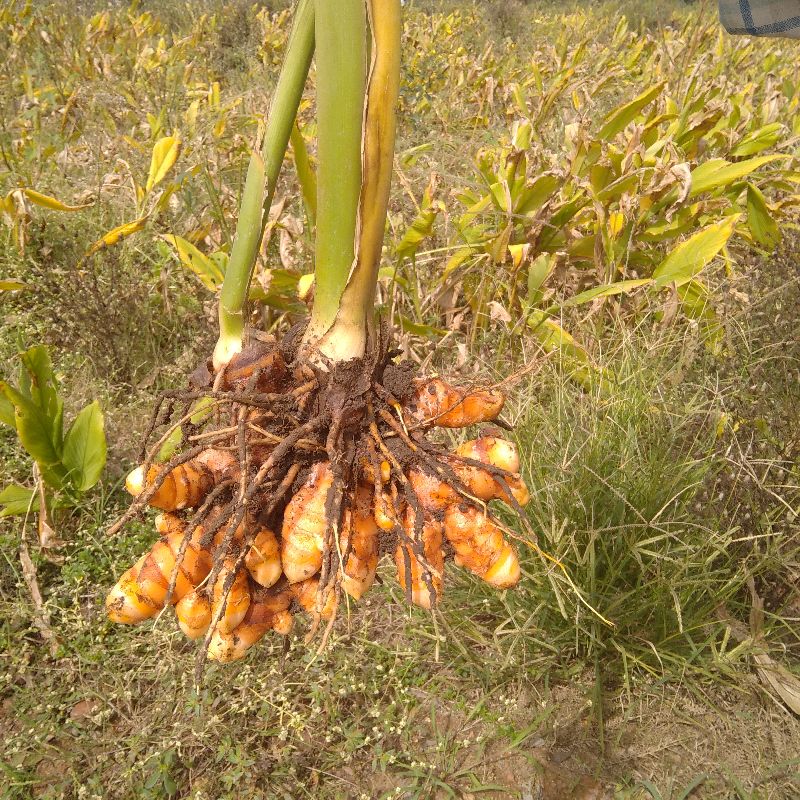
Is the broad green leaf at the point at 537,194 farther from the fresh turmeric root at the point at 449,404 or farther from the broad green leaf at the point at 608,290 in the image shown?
the fresh turmeric root at the point at 449,404

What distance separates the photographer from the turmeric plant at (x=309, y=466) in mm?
804

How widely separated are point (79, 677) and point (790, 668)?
1778 mm

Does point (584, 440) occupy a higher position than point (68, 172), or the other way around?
point (68, 172)

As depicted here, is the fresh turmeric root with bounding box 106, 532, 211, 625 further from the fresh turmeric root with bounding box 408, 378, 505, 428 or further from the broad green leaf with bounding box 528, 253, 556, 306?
the broad green leaf with bounding box 528, 253, 556, 306

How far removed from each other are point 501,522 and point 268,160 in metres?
0.65

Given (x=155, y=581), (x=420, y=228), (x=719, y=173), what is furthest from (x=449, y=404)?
(x=719, y=173)

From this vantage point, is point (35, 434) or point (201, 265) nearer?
point (35, 434)

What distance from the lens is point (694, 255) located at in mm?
2039

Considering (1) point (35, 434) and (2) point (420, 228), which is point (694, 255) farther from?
(1) point (35, 434)

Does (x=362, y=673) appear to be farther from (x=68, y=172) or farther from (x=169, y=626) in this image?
(x=68, y=172)

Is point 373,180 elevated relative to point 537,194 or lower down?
elevated

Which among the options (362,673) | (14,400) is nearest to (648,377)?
(362,673)

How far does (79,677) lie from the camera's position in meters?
1.57

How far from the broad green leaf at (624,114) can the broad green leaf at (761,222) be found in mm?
490
